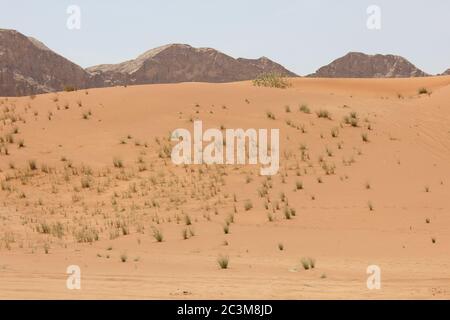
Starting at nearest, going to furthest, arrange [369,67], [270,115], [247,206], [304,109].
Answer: [247,206] < [270,115] < [304,109] < [369,67]

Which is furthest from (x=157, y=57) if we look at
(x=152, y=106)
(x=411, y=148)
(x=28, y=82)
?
(x=411, y=148)

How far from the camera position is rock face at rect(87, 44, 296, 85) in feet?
289

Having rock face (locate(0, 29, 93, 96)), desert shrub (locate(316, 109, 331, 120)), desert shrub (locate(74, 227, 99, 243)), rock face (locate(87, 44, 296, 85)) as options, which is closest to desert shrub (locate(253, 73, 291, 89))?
desert shrub (locate(316, 109, 331, 120))

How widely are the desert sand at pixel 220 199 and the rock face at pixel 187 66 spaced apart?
59176 millimetres

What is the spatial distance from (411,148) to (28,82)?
2131 inches

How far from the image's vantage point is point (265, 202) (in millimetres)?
14820

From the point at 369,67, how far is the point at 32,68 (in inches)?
2053

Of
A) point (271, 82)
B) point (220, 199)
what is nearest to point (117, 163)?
point (220, 199)

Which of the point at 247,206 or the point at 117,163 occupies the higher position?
the point at 117,163

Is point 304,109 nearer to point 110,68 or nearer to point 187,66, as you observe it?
point 110,68

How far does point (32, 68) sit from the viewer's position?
71.8 m

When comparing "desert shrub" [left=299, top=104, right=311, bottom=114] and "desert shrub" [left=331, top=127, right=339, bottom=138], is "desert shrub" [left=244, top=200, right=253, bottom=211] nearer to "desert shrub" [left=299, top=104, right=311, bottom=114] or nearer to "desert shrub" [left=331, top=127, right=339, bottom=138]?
"desert shrub" [left=331, top=127, right=339, bottom=138]

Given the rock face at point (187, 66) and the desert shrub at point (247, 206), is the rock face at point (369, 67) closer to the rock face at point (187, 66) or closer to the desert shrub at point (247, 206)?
the rock face at point (187, 66)

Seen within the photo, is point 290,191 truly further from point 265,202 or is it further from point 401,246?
point 401,246
